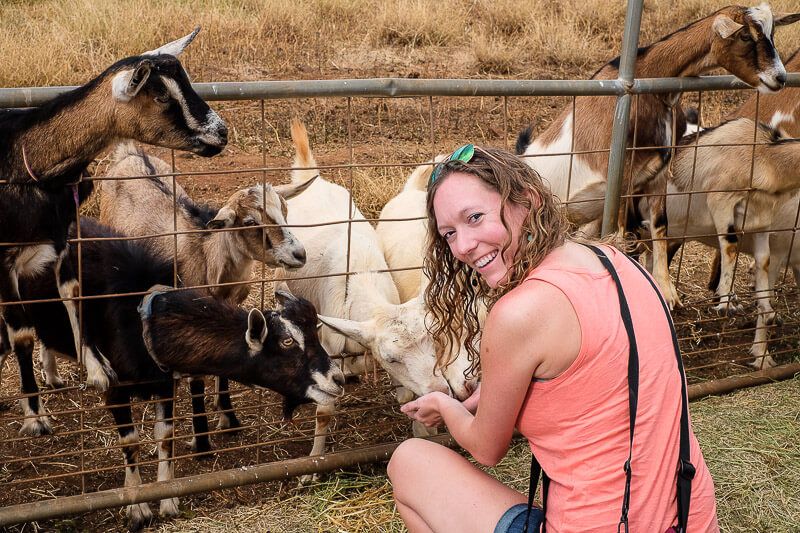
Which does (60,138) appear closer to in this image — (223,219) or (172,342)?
(172,342)

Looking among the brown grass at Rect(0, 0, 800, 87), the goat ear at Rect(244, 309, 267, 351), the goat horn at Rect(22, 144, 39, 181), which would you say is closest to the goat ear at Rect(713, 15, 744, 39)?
the goat ear at Rect(244, 309, 267, 351)

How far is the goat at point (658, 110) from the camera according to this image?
579 cm

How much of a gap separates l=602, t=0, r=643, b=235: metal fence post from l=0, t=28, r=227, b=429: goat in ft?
6.82

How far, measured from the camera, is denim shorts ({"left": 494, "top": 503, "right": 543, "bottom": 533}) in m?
2.70

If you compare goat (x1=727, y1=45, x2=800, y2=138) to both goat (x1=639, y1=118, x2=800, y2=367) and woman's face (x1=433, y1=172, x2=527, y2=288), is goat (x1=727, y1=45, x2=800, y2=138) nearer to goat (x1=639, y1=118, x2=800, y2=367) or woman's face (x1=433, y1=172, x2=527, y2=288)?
goat (x1=639, y1=118, x2=800, y2=367)

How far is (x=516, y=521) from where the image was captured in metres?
2.75

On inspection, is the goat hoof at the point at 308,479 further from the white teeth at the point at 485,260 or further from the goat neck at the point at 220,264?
the white teeth at the point at 485,260

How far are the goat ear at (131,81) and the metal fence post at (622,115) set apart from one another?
2356 mm

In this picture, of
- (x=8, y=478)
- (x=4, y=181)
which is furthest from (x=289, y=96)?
(x=8, y=478)

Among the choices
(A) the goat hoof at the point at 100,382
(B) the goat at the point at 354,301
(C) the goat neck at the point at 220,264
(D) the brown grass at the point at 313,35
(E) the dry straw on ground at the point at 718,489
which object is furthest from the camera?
(D) the brown grass at the point at 313,35

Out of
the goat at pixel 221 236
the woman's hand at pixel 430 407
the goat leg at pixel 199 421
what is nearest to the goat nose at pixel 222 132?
the goat at pixel 221 236

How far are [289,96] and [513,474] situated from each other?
2.31 metres

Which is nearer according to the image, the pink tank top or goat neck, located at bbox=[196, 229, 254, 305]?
the pink tank top

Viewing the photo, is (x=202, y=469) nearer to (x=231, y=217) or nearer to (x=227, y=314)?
(x=227, y=314)
